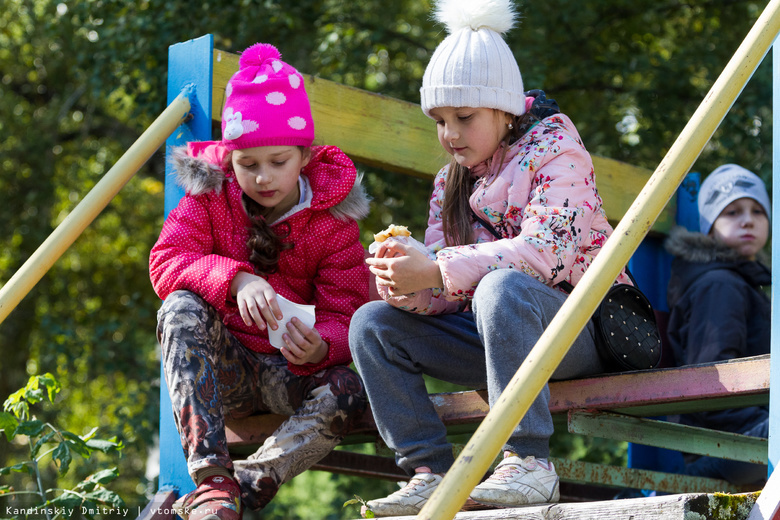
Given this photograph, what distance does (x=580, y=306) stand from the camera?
1.67 metres

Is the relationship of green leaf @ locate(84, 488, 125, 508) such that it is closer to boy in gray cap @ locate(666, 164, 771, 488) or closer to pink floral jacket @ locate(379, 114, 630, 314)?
pink floral jacket @ locate(379, 114, 630, 314)

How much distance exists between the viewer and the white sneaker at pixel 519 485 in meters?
2.04

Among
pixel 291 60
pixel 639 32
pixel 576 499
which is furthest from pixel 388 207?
pixel 576 499

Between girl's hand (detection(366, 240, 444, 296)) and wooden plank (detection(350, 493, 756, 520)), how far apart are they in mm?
598

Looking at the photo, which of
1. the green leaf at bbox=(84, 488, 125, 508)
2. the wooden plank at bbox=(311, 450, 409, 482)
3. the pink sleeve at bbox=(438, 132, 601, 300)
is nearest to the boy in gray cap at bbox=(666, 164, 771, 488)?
the wooden plank at bbox=(311, 450, 409, 482)

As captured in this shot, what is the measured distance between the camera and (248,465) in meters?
2.63

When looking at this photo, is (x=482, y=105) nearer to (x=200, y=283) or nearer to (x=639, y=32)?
(x=200, y=283)

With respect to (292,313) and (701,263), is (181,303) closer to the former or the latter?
(292,313)

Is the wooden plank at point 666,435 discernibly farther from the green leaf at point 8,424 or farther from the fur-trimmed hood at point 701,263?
the green leaf at point 8,424

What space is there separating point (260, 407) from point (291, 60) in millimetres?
3779

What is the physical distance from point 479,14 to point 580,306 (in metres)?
1.20

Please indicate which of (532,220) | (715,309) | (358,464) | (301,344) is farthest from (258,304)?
(715,309)

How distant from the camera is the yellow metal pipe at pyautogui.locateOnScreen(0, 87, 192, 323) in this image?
2.49 meters

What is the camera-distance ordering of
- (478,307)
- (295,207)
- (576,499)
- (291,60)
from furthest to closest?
(291,60), (576,499), (295,207), (478,307)
